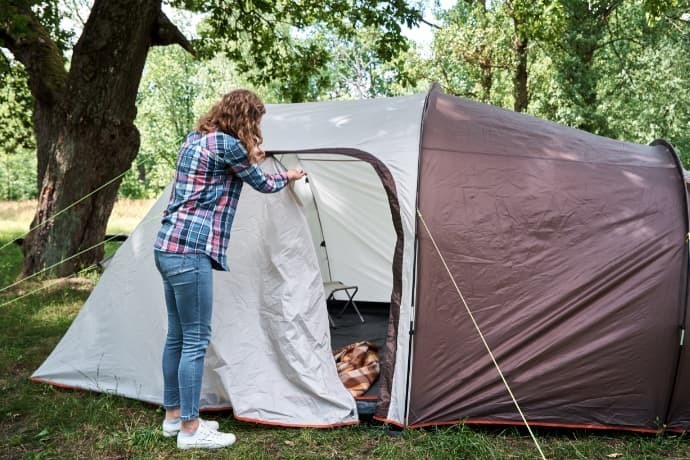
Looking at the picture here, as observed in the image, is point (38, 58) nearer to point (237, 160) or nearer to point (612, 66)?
point (237, 160)

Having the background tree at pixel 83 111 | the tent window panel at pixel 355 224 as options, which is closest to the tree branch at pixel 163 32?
the background tree at pixel 83 111

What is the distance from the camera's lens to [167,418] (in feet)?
10.3

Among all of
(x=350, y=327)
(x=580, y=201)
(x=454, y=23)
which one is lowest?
(x=350, y=327)

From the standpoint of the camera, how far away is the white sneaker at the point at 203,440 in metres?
2.98

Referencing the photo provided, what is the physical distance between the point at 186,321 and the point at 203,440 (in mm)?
597

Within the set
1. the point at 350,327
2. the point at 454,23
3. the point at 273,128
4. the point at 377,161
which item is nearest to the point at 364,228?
the point at 350,327

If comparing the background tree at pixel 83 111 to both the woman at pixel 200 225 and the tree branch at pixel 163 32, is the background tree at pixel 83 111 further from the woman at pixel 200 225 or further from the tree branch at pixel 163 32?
the woman at pixel 200 225

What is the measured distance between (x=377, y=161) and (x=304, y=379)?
4.19 feet

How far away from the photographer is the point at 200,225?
2848 millimetres

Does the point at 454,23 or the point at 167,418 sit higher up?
the point at 454,23

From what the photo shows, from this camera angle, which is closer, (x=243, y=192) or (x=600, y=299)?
(x=600, y=299)

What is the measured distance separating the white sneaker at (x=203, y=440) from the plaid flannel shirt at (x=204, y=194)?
2.69 feet

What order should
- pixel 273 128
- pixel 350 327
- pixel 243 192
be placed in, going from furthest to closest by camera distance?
1. pixel 350 327
2. pixel 273 128
3. pixel 243 192

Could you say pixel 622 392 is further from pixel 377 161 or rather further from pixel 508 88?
pixel 508 88
